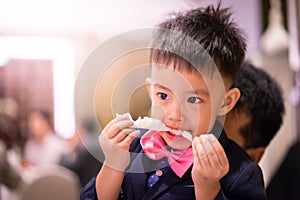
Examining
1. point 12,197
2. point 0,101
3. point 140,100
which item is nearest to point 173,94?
point 140,100

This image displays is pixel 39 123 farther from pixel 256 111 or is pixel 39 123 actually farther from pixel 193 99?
pixel 193 99

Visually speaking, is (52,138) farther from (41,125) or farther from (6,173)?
(6,173)

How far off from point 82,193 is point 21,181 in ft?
2.25

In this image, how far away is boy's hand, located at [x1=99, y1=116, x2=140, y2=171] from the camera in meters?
0.38

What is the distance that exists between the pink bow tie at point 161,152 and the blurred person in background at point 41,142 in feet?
2.69

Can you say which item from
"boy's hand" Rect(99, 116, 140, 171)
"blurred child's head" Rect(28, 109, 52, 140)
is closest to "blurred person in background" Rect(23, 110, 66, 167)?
"blurred child's head" Rect(28, 109, 52, 140)

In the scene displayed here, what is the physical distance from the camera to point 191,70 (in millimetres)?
382

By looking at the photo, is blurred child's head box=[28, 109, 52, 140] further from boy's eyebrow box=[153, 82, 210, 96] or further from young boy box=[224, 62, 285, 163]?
boy's eyebrow box=[153, 82, 210, 96]

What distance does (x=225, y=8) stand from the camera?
425 millimetres

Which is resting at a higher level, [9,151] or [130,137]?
[130,137]

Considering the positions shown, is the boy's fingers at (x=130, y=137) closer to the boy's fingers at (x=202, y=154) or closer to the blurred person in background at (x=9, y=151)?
the boy's fingers at (x=202, y=154)

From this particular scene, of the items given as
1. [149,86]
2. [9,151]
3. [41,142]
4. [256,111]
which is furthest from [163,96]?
[41,142]

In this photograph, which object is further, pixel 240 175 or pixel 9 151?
pixel 9 151

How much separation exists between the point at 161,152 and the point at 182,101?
4 cm
